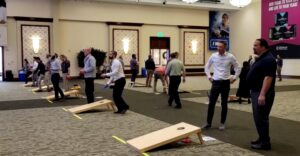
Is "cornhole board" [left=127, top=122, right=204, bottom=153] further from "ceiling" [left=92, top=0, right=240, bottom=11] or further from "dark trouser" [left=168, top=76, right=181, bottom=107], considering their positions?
"ceiling" [left=92, top=0, right=240, bottom=11]

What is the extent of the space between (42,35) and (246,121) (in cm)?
1871

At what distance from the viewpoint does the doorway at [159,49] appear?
Answer: 89.9 feet

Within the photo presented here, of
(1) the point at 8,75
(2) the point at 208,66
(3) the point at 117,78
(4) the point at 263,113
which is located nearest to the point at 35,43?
(1) the point at 8,75

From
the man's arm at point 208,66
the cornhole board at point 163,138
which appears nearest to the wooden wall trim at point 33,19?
the man's arm at point 208,66

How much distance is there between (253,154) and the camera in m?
5.01

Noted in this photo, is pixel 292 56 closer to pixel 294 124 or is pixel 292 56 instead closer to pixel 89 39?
pixel 89 39

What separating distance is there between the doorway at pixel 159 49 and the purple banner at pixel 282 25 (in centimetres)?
739

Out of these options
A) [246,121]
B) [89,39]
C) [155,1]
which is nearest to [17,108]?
[246,121]

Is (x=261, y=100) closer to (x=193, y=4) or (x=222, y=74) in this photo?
(x=222, y=74)

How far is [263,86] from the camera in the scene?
16.5 ft

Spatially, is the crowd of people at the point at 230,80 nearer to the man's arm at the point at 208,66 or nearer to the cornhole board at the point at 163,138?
the man's arm at the point at 208,66

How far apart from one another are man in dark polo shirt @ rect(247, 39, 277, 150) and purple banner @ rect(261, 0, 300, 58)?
19.8m

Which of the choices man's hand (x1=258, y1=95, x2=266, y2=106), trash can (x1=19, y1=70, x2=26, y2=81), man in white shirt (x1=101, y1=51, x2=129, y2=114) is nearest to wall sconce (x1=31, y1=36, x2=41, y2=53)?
trash can (x1=19, y1=70, x2=26, y2=81)

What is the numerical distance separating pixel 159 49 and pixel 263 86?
22.8 meters
